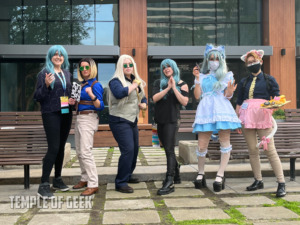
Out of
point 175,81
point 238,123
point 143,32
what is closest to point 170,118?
point 175,81

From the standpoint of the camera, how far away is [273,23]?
1656 cm

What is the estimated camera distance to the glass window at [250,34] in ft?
56.6

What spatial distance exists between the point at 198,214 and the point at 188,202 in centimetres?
49

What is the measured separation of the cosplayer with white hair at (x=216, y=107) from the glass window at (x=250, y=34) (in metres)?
13.5

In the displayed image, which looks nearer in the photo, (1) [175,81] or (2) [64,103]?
(2) [64,103]

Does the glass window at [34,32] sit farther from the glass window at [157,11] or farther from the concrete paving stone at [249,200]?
the concrete paving stone at [249,200]

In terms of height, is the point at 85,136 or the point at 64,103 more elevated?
the point at 64,103

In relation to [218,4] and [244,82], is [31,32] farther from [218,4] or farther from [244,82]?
[244,82]

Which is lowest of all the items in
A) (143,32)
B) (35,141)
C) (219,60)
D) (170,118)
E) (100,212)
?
(100,212)

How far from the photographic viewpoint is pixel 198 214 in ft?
11.3

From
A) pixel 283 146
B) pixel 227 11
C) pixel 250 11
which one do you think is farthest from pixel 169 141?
pixel 250 11

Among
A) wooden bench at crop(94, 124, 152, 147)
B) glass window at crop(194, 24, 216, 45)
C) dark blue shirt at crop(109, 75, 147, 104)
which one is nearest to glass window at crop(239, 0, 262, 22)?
glass window at crop(194, 24, 216, 45)

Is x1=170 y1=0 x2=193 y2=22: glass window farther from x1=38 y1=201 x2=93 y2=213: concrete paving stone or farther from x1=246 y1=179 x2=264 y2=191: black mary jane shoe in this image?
x1=38 y1=201 x2=93 y2=213: concrete paving stone

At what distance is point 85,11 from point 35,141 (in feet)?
41.8
